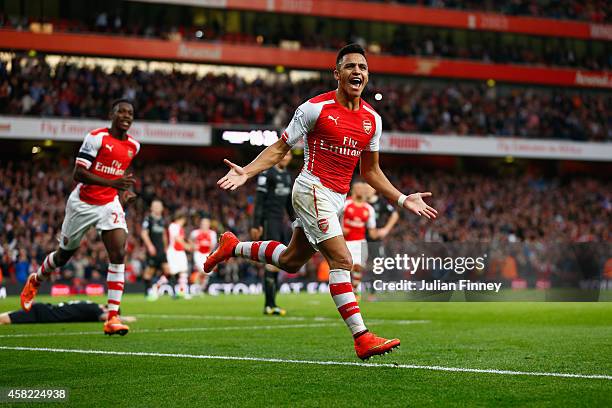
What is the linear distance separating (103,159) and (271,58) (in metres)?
34.7

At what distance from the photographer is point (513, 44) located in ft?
169

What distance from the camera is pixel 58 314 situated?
12891 millimetres

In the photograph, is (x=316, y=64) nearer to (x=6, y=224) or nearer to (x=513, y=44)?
(x=513, y=44)

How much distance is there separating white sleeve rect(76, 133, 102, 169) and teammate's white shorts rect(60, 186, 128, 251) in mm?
585

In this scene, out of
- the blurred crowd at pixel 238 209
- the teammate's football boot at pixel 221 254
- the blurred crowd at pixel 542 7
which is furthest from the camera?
the blurred crowd at pixel 542 7

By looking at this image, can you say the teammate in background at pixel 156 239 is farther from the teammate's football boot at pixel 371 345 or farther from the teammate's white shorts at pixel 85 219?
the teammate's football boot at pixel 371 345

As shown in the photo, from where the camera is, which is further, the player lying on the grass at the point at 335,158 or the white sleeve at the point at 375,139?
the white sleeve at the point at 375,139

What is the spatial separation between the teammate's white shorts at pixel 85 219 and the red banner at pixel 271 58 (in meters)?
30.3

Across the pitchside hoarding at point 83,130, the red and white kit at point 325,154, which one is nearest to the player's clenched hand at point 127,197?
the red and white kit at point 325,154

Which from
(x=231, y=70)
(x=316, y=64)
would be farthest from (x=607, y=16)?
(x=231, y=70)

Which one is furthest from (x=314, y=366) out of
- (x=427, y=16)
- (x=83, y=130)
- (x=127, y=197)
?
(x=427, y=16)

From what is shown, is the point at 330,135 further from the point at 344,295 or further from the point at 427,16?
the point at 427,16

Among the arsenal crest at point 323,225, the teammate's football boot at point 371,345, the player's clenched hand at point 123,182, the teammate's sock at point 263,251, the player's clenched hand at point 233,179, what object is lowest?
the teammate's football boot at point 371,345

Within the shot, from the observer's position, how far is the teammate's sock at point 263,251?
8.91 metres
